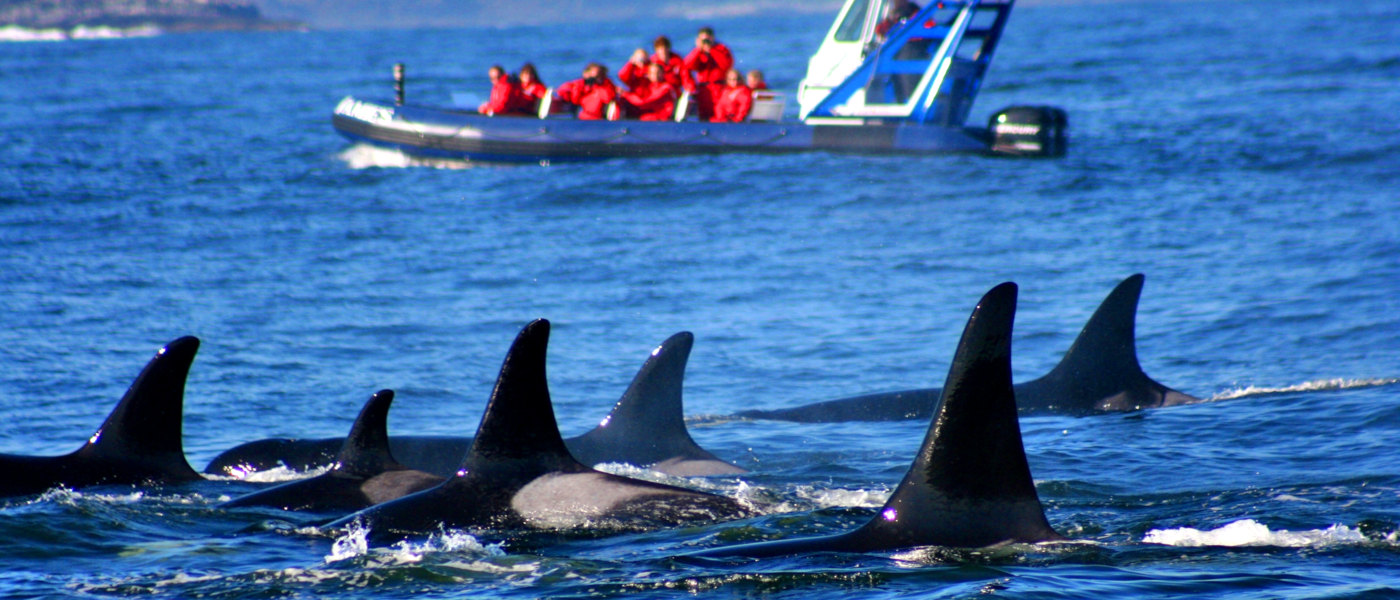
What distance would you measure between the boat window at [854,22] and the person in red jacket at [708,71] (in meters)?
1.69

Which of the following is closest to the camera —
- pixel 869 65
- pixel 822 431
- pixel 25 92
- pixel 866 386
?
pixel 822 431

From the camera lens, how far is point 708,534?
6.46m

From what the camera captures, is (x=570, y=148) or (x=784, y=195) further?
(x=570, y=148)

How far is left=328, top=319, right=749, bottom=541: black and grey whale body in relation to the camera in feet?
21.1

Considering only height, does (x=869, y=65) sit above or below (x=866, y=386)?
above

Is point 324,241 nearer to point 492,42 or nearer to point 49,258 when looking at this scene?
point 49,258

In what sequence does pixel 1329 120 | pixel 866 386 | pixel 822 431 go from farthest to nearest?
pixel 1329 120 < pixel 866 386 < pixel 822 431

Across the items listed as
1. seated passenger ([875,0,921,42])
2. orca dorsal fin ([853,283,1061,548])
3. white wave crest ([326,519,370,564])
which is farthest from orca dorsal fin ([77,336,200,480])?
seated passenger ([875,0,921,42])

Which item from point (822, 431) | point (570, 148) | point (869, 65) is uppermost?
point (869, 65)

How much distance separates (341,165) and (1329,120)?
54.2 ft

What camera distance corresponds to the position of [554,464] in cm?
665

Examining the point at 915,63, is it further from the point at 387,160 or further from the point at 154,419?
the point at 154,419

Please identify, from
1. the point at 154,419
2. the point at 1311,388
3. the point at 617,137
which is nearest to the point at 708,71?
the point at 617,137

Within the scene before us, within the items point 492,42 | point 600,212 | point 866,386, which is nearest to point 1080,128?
point 600,212
